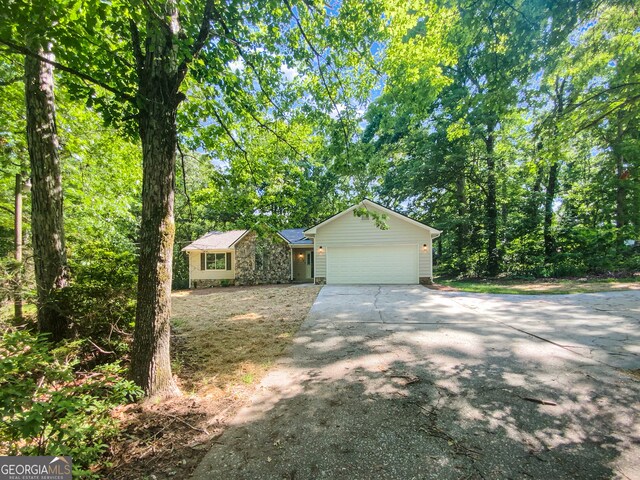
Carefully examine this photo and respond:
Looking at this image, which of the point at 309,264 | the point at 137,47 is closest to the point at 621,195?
the point at 309,264

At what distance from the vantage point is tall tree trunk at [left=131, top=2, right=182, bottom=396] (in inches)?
107

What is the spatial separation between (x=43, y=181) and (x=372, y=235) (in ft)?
37.1

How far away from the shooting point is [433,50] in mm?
4988

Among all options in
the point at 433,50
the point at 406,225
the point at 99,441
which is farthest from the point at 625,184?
the point at 99,441

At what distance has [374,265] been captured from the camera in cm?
1287

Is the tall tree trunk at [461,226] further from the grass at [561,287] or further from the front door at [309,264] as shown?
the front door at [309,264]

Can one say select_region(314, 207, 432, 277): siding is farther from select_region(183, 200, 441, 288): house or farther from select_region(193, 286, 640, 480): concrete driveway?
select_region(193, 286, 640, 480): concrete driveway

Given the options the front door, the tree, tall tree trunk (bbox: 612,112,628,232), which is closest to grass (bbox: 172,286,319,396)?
the tree

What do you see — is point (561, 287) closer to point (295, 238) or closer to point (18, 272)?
point (295, 238)

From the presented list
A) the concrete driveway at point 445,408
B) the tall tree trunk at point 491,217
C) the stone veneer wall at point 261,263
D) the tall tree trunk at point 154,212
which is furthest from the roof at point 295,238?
the tall tree trunk at point 154,212

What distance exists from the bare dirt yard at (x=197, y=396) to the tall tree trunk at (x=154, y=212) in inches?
14.8

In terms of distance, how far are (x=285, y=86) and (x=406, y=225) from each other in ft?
31.6

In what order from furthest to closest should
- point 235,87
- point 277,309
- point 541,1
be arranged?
point 277,309 < point 235,87 < point 541,1

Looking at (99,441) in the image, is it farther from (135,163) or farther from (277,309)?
(135,163)
